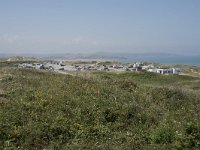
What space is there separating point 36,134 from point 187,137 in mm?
5437

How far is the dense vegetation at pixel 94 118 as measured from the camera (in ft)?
44.2

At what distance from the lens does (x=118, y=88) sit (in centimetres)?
2398

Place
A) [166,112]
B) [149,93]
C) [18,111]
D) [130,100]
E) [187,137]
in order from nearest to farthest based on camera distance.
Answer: [187,137] → [18,111] → [166,112] → [130,100] → [149,93]

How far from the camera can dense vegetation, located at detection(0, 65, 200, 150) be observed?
13.5m

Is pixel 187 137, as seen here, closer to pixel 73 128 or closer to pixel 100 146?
pixel 100 146

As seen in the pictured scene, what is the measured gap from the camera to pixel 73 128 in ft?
47.9

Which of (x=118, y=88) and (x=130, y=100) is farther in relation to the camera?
(x=118, y=88)

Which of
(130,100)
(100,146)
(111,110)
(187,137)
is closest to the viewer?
(100,146)

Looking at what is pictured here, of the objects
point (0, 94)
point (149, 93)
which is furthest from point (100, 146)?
point (149, 93)

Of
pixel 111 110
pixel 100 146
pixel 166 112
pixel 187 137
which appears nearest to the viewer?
pixel 100 146

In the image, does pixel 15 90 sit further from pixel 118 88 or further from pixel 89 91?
pixel 118 88

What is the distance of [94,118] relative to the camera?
16125 mm

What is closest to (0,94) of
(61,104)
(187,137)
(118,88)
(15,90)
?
(15,90)

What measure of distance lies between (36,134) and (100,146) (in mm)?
2514
